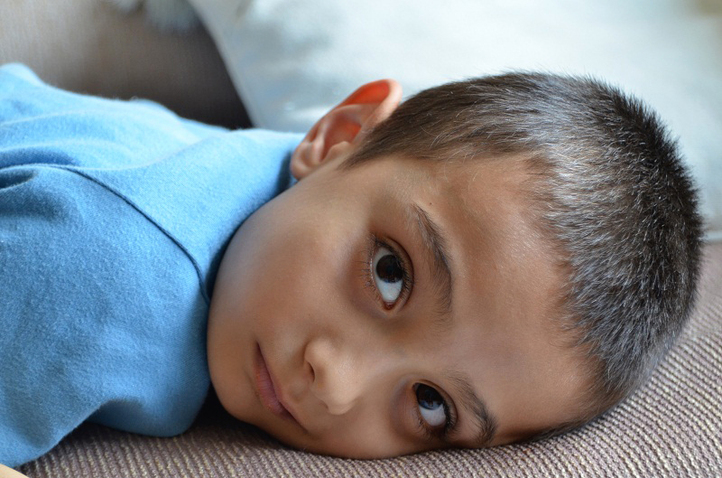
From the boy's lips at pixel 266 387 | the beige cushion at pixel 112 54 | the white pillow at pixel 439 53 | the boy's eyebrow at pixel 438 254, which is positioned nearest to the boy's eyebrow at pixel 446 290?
the boy's eyebrow at pixel 438 254

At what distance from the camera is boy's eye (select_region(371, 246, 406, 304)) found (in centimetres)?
77

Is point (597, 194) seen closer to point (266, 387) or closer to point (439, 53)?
point (266, 387)

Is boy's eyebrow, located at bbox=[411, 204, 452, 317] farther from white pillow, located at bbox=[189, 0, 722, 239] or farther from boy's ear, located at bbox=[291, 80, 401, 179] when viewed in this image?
white pillow, located at bbox=[189, 0, 722, 239]

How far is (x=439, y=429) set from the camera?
0.83 metres

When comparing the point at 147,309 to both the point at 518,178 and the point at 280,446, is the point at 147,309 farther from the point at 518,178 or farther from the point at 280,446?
the point at 518,178

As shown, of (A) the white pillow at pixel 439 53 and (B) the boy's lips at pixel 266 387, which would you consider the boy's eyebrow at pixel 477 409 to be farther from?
(A) the white pillow at pixel 439 53

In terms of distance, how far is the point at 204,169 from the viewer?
34.8 inches

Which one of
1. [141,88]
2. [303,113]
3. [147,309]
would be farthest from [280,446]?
[141,88]

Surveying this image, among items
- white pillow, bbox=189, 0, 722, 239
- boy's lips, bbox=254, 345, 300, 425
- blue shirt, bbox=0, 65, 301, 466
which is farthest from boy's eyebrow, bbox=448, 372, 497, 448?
white pillow, bbox=189, 0, 722, 239

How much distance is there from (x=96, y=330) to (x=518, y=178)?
426 mm

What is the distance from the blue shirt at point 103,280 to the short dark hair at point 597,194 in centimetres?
18

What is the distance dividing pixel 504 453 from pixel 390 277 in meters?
0.20

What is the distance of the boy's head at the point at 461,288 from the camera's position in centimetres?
74

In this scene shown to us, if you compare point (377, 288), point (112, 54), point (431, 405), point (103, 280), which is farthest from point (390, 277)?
point (112, 54)
